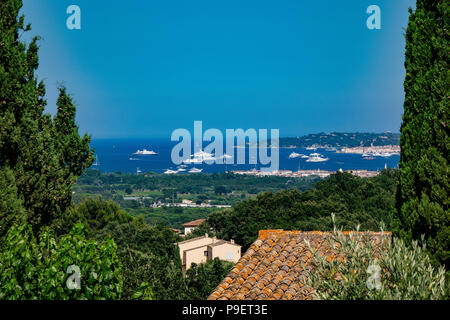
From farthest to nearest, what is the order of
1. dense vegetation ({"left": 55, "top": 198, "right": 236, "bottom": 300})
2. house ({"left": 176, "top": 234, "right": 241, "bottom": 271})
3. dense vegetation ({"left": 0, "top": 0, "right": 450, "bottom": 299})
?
house ({"left": 176, "top": 234, "right": 241, "bottom": 271}) < dense vegetation ({"left": 55, "top": 198, "right": 236, "bottom": 300}) < dense vegetation ({"left": 0, "top": 0, "right": 450, "bottom": 299})

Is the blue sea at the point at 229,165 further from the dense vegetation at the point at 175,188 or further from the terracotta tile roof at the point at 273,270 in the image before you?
the terracotta tile roof at the point at 273,270

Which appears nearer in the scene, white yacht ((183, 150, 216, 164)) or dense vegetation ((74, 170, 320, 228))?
dense vegetation ((74, 170, 320, 228))

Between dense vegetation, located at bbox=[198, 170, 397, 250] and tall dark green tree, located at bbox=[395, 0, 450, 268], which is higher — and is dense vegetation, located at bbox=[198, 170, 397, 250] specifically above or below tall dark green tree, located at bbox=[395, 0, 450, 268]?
below

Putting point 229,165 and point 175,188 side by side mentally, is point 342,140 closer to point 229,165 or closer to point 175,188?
point 175,188

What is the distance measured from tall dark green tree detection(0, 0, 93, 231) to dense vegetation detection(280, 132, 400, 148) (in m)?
98.5

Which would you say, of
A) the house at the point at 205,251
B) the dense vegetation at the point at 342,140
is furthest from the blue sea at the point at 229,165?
the house at the point at 205,251

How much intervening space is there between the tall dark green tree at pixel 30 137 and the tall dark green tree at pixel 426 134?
5092 millimetres

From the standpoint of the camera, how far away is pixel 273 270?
6465 millimetres

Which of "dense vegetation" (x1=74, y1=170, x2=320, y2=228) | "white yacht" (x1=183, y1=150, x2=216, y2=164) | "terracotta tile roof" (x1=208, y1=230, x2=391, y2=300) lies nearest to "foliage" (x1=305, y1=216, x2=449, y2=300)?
"terracotta tile roof" (x1=208, y1=230, x2=391, y2=300)

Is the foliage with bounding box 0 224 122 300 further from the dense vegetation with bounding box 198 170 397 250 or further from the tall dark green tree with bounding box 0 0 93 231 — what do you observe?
the dense vegetation with bounding box 198 170 397 250

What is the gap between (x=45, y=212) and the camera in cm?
688

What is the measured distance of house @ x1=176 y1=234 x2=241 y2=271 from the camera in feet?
108

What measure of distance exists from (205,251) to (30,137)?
28782mm
